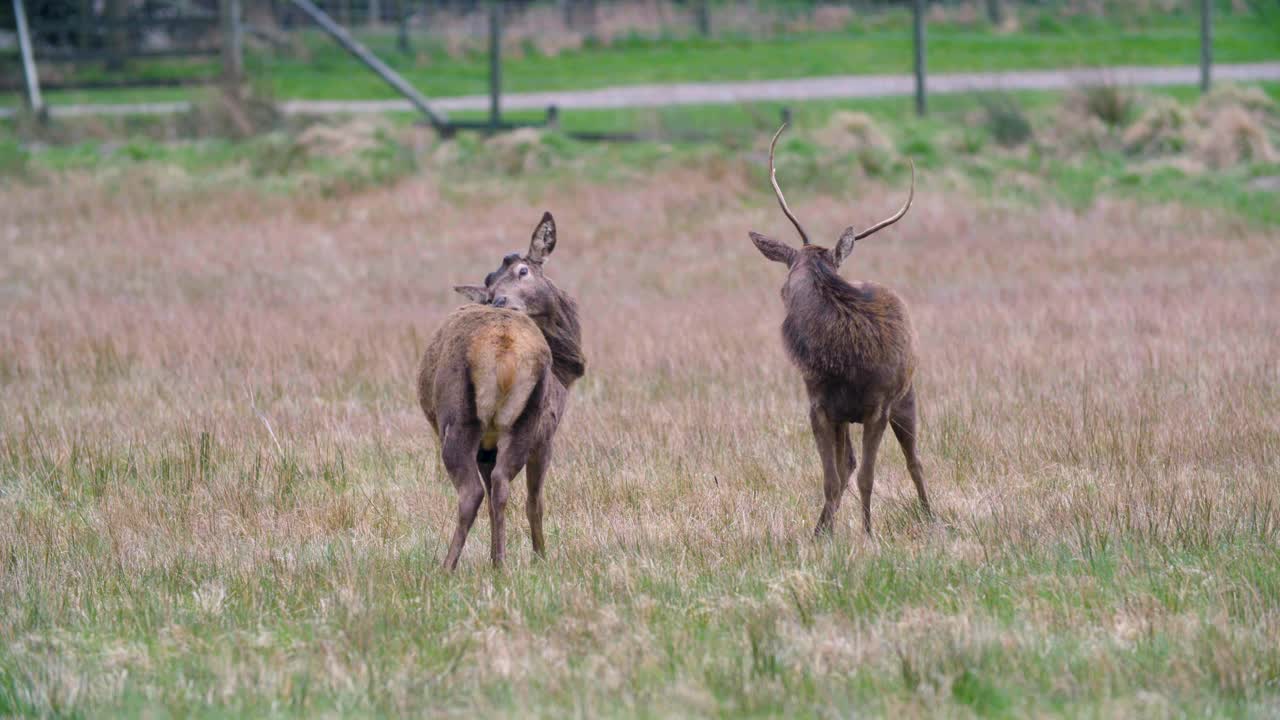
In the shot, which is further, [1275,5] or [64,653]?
[1275,5]

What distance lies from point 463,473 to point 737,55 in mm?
27095

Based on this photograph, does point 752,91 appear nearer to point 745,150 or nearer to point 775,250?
point 745,150

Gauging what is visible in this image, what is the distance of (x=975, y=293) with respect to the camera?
15.2m

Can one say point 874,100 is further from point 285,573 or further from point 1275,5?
point 285,573

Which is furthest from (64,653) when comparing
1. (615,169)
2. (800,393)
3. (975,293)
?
(615,169)

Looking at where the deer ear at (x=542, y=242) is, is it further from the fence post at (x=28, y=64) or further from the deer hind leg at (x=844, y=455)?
the fence post at (x=28, y=64)

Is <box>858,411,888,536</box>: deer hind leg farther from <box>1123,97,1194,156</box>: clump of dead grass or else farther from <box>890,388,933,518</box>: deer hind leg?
Answer: <box>1123,97,1194,156</box>: clump of dead grass

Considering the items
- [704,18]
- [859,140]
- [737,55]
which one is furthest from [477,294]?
[704,18]

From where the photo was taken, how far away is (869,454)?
7.50m

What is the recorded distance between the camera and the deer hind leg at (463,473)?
6.68 meters

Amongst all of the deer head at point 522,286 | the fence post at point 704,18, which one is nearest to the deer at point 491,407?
the deer head at point 522,286

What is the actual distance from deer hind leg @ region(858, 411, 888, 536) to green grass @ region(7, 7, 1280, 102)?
23.0 meters

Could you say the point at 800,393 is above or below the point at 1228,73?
below

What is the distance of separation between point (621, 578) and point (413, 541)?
4.54ft
